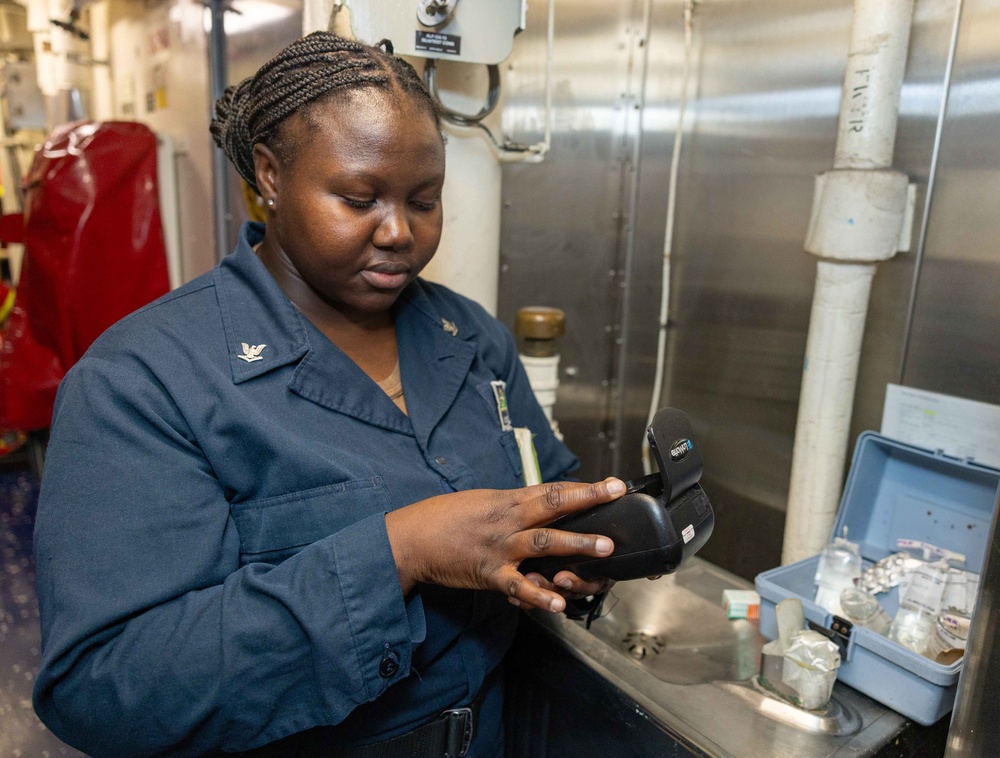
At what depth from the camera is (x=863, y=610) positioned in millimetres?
1094

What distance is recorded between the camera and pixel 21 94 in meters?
3.38

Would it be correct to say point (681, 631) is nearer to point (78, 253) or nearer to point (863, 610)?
point (863, 610)

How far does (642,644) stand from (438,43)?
1126 millimetres

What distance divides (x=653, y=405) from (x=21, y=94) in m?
3.43

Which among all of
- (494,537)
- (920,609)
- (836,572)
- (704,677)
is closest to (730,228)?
(836,572)

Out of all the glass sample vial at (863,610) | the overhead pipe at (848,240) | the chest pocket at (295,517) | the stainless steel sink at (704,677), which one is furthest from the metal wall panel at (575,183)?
the chest pocket at (295,517)

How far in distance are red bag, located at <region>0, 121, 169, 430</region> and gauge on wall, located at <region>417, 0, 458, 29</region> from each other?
4.72 feet

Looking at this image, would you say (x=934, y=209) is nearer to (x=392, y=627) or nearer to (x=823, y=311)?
(x=823, y=311)

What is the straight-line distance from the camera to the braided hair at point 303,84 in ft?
2.76

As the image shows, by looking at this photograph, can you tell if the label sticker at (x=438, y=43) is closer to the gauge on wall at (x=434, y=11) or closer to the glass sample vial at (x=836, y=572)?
the gauge on wall at (x=434, y=11)

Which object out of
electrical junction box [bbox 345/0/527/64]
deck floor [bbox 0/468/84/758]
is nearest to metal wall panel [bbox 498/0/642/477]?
electrical junction box [bbox 345/0/527/64]

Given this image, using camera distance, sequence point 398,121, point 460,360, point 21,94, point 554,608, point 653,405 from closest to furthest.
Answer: point 554,608
point 398,121
point 460,360
point 653,405
point 21,94

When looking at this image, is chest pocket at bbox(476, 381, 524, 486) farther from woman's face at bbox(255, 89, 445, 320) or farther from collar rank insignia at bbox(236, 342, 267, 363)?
collar rank insignia at bbox(236, 342, 267, 363)

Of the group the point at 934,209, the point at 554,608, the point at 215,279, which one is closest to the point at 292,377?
the point at 215,279
